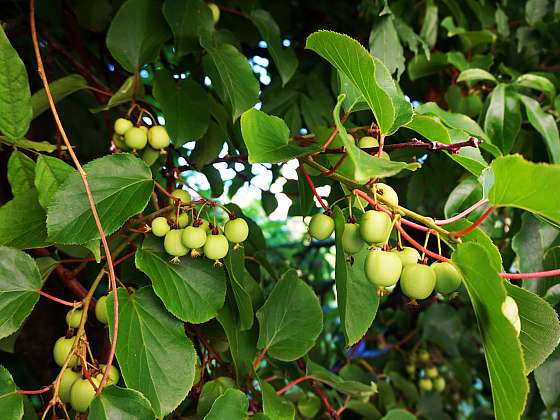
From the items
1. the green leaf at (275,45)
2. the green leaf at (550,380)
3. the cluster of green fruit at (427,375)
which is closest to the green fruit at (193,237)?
the green leaf at (275,45)

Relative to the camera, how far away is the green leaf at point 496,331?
376 mm

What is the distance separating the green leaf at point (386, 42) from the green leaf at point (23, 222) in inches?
18.9

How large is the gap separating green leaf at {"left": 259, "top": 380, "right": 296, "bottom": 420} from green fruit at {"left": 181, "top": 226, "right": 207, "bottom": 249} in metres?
0.17

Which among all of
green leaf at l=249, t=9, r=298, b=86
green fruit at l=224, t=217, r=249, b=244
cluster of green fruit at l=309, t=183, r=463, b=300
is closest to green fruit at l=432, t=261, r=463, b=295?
cluster of green fruit at l=309, t=183, r=463, b=300

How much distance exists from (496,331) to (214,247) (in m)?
0.27

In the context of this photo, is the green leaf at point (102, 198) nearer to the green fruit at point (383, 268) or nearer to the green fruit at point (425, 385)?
the green fruit at point (383, 268)

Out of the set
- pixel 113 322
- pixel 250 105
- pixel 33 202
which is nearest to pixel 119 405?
pixel 113 322

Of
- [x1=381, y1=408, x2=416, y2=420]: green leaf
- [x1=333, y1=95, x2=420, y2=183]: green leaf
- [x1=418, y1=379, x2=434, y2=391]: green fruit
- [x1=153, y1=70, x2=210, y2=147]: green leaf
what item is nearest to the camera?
[x1=333, y1=95, x2=420, y2=183]: green leaf

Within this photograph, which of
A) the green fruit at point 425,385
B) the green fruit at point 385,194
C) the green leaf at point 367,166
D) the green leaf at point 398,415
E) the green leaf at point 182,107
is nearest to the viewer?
the green leaf at point 367,166

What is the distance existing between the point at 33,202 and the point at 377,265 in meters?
0.35

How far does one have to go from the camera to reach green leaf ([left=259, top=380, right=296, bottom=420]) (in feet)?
1.94

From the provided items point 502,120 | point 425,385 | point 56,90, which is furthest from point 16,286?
point 425,385

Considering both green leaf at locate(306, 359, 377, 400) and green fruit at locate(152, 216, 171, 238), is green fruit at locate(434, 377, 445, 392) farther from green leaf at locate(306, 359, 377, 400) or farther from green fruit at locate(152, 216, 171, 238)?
green fruit at locate(152, 216, 171, 238)

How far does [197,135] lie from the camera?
68 cm
